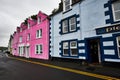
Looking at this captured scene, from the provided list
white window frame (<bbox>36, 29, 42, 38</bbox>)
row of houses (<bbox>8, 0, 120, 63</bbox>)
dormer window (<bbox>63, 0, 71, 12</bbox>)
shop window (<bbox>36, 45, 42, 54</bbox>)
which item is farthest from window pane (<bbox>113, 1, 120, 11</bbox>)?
shop window (<bbox>36, 45, 42, 54</bbox>)

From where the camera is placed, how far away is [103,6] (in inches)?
470

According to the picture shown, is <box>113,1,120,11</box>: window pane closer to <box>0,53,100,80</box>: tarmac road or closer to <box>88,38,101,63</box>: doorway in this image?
<box>88,38,101,63</box>: doorway

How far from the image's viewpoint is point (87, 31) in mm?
13414

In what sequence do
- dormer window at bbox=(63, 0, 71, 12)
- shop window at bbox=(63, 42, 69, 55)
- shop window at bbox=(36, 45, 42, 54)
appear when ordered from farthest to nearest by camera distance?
shop window at bbox=(36, 45, 42, 54), dormer window at bbox=(63, 0, 71, 12), shop window at bbox=(63, 42, 69, 55)

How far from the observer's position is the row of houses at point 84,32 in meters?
11.1

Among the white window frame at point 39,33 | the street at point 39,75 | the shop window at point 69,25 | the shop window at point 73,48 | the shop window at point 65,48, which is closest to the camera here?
the street at point 39,75

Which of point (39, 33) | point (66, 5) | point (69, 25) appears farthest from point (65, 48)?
point (39, 33)

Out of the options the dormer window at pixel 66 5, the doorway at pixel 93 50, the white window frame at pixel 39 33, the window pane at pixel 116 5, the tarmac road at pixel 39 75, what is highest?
the dormer window at pixel 66 5

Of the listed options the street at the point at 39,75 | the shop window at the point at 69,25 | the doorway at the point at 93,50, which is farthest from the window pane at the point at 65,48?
the street at the point at 39,75

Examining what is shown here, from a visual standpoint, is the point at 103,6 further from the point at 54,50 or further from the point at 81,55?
the point at 54,50

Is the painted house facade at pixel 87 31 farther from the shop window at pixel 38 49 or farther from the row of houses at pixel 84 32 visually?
the shop window at pixel 38 49

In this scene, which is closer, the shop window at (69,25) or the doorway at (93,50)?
the doorway at (93,50)

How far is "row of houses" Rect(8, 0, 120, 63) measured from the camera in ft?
36.4

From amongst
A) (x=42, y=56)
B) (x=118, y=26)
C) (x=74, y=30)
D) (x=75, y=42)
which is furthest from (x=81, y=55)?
(x=42, y=56)
